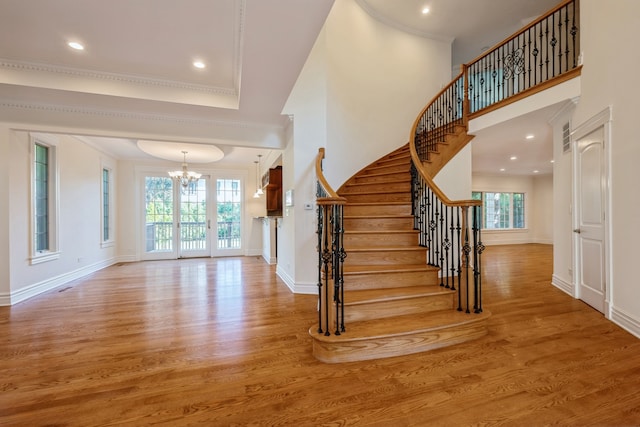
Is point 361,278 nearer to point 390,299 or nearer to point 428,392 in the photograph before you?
point 390,299

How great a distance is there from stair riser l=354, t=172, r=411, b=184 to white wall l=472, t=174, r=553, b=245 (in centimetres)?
676

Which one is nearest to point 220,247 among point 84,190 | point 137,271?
point 137,271

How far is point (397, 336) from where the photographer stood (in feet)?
7.26

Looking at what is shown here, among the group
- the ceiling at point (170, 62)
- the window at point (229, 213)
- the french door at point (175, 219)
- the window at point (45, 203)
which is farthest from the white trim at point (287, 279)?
the window at point (45, 203)

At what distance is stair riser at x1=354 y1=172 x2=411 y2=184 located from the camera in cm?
422

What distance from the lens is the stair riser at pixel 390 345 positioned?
2.12 metres

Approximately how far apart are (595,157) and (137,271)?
25.5 ft

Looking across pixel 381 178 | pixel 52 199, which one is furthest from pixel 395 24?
pixel 52 199

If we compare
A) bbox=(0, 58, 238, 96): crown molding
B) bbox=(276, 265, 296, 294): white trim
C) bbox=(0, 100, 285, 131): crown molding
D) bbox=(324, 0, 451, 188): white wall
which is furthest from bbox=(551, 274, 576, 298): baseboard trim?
bbox=(0, 58, 238, 96): crown molding

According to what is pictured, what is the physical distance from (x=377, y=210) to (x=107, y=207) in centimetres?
662

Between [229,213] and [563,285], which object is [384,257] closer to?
[563,285]

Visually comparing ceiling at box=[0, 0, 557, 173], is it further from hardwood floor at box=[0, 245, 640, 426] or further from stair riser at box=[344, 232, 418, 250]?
hardwood floor at box=[0, 245, 640, 426]

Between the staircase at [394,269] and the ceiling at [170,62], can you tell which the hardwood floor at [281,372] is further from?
the ceiling at [170,62]

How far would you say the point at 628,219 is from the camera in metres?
2.61
